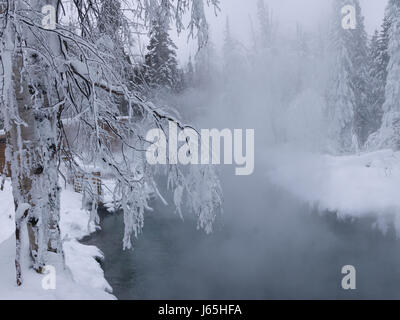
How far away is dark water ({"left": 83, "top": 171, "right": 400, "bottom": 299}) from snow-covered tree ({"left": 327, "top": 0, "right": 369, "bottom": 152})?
1327 cm

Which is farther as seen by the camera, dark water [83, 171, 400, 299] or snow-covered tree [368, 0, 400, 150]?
snow-covered tree [368, 0, 400, 150]

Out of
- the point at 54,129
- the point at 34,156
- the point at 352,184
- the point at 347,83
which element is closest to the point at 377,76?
the point at 347,83

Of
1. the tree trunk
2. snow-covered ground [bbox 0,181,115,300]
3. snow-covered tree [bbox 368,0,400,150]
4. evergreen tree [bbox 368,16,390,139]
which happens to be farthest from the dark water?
evergreen tree [bbox 368,16,390,139]

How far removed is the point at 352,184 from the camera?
59.8ft

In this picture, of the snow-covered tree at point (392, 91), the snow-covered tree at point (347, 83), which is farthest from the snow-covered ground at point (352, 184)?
the snow-covered tree at point (347, 83)

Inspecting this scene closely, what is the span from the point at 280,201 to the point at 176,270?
10.0m

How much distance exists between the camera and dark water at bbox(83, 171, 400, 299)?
10.1 m

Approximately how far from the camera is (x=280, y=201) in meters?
19.3

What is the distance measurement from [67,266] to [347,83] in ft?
92.3

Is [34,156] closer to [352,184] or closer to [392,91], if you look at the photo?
[352,184]

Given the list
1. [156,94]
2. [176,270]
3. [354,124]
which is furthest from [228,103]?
[156,94]

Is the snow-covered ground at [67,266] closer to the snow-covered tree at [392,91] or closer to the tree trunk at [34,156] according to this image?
the tree trunk at [34,156]

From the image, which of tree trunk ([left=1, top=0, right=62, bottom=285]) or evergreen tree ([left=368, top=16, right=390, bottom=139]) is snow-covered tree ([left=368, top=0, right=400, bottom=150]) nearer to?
evergreen tree ([left=368, top=16, right=390, bottom=139])
